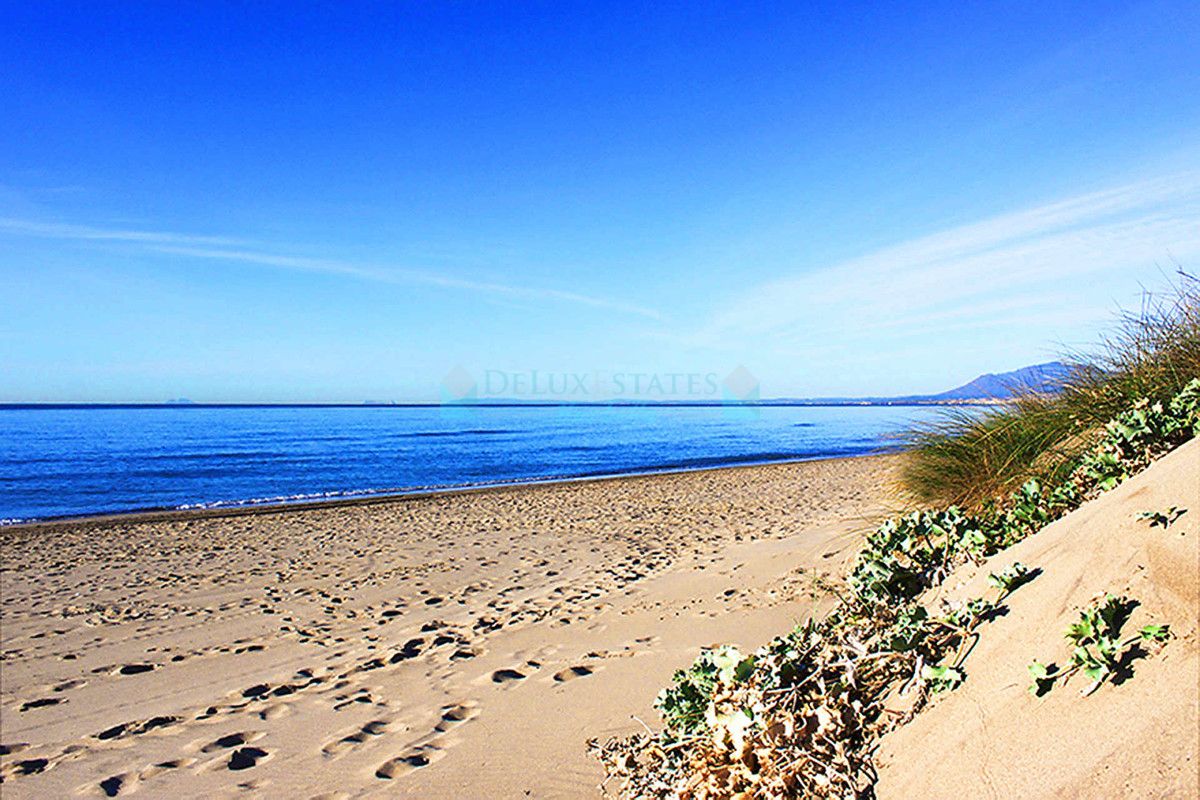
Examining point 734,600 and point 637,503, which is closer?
point 734,600

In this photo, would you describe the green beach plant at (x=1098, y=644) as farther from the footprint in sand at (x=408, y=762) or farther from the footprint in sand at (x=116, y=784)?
the footprint in sand at (x=116, y=784)

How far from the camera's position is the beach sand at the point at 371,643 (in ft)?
12.2

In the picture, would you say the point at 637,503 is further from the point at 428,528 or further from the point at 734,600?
the point at 734,600

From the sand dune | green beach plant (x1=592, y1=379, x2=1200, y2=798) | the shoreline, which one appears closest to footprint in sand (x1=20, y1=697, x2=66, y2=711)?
green beach plant (x1=592, y1=379, x2=1200, y2=798)

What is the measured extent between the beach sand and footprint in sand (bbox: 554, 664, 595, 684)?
0.8 inches

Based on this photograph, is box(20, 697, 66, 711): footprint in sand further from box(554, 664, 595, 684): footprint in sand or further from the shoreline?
the shoreline

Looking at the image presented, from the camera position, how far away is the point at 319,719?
172 inches

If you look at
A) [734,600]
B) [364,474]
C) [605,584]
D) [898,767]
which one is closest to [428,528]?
[605,584]

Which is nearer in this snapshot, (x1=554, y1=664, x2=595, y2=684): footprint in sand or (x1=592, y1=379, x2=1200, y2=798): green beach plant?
(x1=592, y1=379, x2=1200, y2=798): green beach plant

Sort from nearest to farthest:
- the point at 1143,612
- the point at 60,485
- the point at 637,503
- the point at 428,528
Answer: the point at 1143,612, the point at 428,528, the point at 637,503, the point at 60,485

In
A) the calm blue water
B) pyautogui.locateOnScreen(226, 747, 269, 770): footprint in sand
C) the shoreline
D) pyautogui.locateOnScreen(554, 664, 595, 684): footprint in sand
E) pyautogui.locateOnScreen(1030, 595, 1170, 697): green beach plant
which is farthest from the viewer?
the calm blue water

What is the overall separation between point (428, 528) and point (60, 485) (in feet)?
52.8

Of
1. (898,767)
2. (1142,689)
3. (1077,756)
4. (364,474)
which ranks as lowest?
(364,474)

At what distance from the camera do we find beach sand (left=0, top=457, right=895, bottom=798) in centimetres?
372
